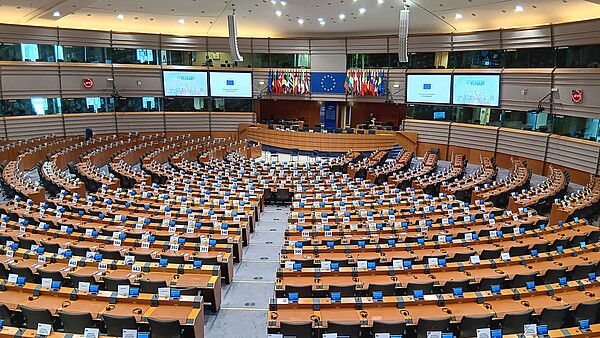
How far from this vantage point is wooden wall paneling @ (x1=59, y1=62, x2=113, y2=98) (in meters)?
31.7

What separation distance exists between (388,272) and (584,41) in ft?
65.4

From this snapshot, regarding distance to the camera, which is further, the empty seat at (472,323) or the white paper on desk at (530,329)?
the empty seat at (472,323)

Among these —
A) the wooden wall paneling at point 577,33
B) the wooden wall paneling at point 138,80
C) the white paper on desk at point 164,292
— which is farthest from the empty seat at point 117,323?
the wooden wall paneling at point 138,80

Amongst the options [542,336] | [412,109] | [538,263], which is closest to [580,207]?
[538,263]

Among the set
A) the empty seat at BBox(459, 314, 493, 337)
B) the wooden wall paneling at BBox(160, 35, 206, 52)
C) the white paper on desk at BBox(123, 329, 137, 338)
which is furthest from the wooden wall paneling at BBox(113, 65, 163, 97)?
the empty seat at BBox(459, 314, 493, 337)

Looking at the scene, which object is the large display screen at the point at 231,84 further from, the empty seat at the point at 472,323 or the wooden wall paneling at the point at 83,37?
the empty seat at the point at 472,323

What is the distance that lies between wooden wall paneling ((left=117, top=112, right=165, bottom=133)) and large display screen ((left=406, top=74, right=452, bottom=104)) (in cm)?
2004

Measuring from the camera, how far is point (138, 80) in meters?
34.8

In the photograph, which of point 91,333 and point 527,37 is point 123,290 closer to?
point 91,333

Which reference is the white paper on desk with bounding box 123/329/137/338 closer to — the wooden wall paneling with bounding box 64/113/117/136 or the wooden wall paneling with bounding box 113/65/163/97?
the wooden wall paneling with bounding box 64/113/117/136

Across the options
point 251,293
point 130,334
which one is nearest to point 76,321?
point 130,334

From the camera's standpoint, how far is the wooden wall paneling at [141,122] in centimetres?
3494

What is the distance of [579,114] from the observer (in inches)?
931

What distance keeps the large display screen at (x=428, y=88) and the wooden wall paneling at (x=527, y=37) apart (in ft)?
14.6
